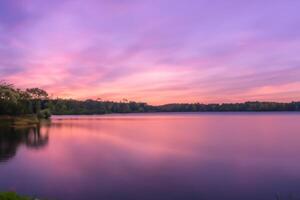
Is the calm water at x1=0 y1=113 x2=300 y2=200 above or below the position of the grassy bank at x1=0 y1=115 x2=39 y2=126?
below

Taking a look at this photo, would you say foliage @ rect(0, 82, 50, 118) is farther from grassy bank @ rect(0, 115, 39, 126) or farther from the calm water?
the calm water

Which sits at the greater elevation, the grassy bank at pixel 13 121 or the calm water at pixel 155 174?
the grassy bank at pixel 13 121

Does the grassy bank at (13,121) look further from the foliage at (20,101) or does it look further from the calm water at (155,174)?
the calm water at (155,174)

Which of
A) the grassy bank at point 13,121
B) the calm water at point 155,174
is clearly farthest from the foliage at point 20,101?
the calm water at point 155,174

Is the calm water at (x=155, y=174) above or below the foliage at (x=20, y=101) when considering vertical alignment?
below

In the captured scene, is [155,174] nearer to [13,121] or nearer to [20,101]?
[13,121]

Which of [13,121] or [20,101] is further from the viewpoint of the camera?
[20,101]

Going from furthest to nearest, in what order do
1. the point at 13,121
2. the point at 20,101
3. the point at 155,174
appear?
the point at 20,101 → the point at 13,121 → the point at 155,174

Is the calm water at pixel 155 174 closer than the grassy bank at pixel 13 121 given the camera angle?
Yes

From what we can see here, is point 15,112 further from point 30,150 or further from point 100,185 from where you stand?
point 100,185

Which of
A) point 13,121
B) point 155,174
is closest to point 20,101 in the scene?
point 13,121

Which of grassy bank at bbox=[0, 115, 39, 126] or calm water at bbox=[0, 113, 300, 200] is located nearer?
calm water at bbox=[0, 113, 300, 200]

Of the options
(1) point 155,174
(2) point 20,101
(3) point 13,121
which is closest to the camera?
(1) point 155,174

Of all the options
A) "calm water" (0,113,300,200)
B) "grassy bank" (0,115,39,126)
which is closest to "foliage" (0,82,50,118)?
"grassy bank" (0,115,39,126)
